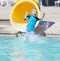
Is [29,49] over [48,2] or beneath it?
over

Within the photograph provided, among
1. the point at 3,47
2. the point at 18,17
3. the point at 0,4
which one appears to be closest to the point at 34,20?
the point at 3,47

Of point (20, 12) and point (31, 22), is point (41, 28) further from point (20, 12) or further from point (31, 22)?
point (20, 12)

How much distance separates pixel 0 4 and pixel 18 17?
1876 centimetres

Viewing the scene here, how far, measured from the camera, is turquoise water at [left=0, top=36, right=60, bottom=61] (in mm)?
9531

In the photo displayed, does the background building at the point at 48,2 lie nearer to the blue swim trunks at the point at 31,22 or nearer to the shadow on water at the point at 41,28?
the shadow on water at the point at 41,28

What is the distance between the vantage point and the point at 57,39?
40.6ft

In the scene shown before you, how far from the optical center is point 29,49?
1100 centimetres

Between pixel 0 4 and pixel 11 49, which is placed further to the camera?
pixel 0 4

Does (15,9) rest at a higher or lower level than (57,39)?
higher

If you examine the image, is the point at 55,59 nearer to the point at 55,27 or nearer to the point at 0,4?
the point at 55,27

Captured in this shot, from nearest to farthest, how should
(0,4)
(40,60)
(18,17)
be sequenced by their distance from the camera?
(40,60), (18,17), (0,4)

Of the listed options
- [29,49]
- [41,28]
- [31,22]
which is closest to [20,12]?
[41,28]

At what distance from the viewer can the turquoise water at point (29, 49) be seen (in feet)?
31.3

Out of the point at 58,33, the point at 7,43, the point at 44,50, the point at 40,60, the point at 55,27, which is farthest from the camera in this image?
the point at 55,27
